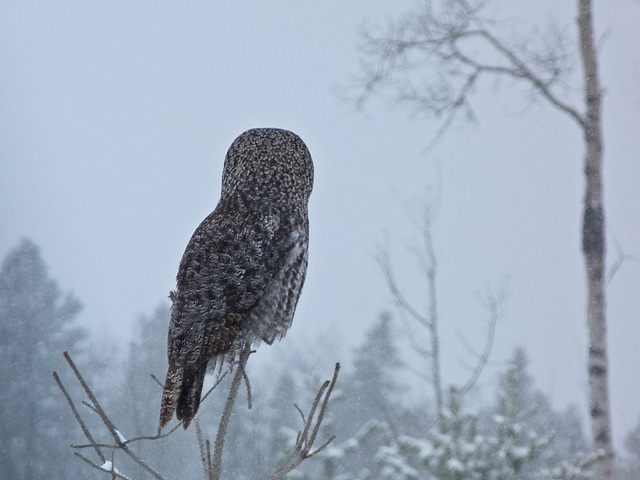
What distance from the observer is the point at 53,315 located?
7160mm

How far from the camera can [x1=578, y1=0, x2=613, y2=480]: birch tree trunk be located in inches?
173

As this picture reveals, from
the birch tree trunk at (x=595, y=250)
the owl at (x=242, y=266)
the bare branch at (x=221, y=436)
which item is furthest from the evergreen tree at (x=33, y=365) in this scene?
the bare branch at (x=221, y=436)

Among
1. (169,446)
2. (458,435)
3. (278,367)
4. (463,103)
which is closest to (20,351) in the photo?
Answer: (169,446)

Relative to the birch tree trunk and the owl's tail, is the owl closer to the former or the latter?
the owl's tail

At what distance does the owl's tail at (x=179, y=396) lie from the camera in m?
1.24

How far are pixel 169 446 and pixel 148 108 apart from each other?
200907 mm

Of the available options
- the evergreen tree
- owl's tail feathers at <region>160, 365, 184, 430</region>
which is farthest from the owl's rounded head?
the evergreen tree

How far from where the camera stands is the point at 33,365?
6.78 metres

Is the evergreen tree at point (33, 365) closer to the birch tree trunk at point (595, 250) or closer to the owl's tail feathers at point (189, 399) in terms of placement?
the birch tree trunk at point (595, 250)

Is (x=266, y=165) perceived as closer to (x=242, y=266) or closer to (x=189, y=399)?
(x=242, y=266)

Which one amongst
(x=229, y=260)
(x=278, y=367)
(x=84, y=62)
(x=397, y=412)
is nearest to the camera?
(x=229, y=260)

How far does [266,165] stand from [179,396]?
53 centimetres

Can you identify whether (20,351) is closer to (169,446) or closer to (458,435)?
(169,446)

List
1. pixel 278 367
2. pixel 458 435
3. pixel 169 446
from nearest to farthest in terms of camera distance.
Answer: pixel 458 435 < pixel 169 446 < pixel 278 367
